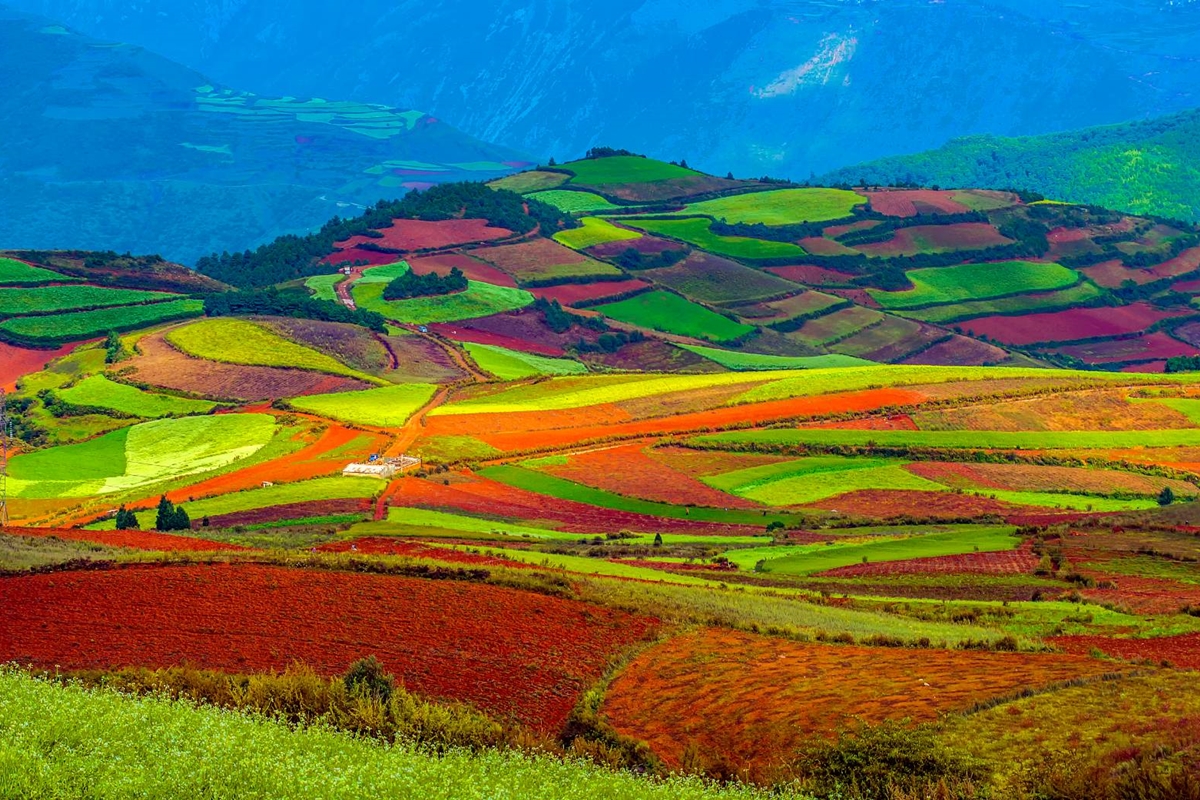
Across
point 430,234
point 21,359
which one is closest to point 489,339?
point 430,234

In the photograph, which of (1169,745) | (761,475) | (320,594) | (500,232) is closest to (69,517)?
(761,475)

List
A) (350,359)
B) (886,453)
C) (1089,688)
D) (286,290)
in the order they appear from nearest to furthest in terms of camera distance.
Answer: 1. (1089,688)
2. (886,453)
3. (350,359)
4. (286,290)

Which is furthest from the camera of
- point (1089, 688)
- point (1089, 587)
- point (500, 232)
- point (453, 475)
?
point (500, 232)

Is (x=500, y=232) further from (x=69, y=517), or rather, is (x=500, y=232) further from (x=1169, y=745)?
(x=1169, y=745)

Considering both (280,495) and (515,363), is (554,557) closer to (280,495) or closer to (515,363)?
(280,495)

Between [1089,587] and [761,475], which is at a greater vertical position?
[761,475]

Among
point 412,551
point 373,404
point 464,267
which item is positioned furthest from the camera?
point 464,267

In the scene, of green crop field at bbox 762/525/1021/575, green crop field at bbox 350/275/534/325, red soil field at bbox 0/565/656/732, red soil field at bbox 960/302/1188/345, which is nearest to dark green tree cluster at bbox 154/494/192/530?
red soil field at bbox 0/565/656/732
